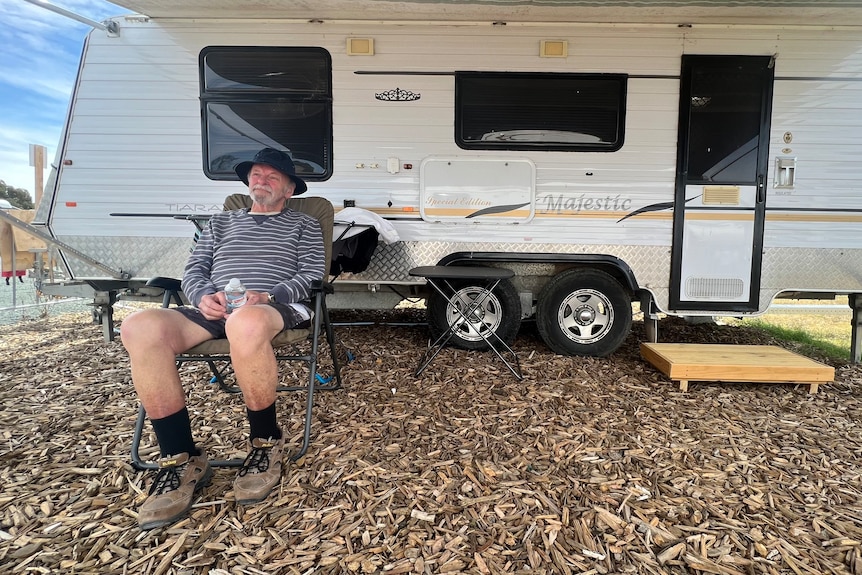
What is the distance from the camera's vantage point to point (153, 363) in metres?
1.79

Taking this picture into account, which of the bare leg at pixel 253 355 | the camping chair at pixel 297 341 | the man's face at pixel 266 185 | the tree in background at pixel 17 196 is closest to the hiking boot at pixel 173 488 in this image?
the camping chair at pixel 297 341

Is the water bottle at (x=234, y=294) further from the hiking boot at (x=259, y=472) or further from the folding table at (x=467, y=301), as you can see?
the folding table at (x=467, y=301)

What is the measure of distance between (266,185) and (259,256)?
417mm

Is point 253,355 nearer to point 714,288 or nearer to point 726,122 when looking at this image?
point 714,288

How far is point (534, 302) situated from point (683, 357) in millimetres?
1161

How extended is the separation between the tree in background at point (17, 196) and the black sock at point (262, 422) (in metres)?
6.09

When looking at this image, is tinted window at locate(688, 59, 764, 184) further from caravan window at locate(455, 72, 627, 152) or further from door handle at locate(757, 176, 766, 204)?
caravan window at locate(455, 72, 627, 152)

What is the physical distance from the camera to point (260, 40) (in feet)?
11.2

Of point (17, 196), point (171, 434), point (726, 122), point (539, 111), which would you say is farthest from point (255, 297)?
point (17, 196)

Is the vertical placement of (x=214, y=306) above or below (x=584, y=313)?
above

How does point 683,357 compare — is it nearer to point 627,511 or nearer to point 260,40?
point 627,511

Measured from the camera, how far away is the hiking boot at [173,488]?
167 centimetres

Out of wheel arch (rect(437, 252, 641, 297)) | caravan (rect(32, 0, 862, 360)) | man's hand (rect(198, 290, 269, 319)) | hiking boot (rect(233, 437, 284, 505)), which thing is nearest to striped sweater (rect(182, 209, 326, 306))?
man's hand (rect(198, 290, 269, 319))

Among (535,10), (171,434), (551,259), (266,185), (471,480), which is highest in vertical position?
(535,10)
